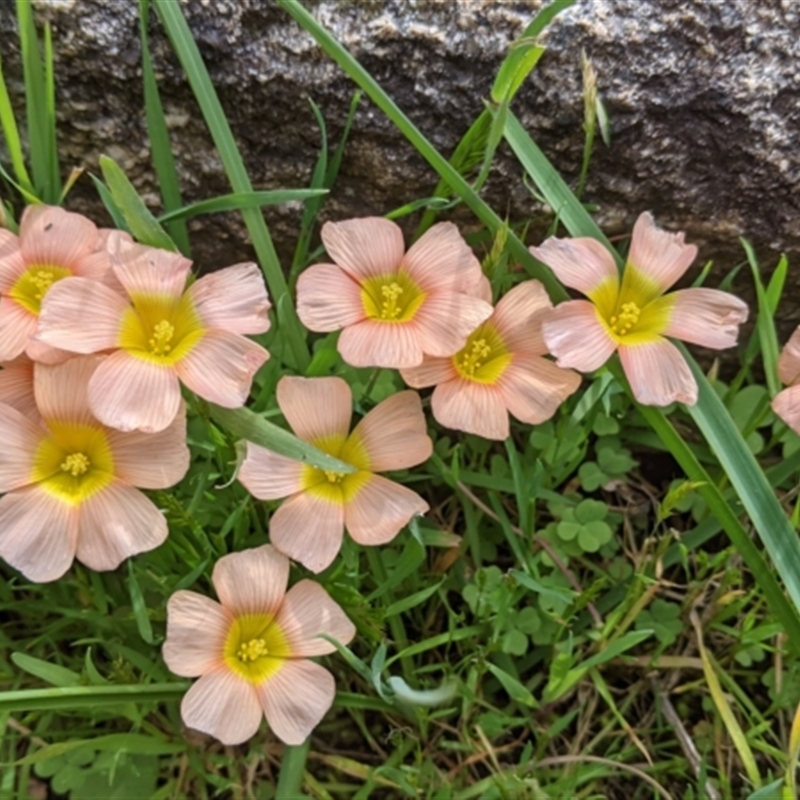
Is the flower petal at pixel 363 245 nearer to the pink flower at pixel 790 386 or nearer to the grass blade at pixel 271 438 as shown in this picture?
the grass blade at pixel 271 438

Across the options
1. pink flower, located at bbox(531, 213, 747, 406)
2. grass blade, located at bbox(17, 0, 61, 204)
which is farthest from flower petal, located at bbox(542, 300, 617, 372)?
grass blade, located at bbox(17, 0, 61, 204)

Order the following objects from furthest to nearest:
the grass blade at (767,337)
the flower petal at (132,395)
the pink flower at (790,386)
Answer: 1. the grass blade at (767,337)
2. the pink flower at (790,386)
3. the flower petal at (132,395)

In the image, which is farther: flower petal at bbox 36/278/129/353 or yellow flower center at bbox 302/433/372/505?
yellow flower center at bbox 302/433/372/505

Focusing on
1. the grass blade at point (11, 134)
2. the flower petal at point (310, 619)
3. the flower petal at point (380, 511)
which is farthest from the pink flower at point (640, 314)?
the grass blade at point (11, 134)

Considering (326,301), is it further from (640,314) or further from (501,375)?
(640,314)

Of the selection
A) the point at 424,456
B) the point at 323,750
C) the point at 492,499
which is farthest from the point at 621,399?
the point at 323,750

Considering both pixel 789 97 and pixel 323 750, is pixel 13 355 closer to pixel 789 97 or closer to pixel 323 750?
pixel 323 750

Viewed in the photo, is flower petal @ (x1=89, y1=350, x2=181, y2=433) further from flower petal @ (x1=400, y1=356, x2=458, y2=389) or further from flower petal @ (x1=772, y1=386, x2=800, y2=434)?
flower petal @ (x1=772, y1=386, x2=800, y2=434)
